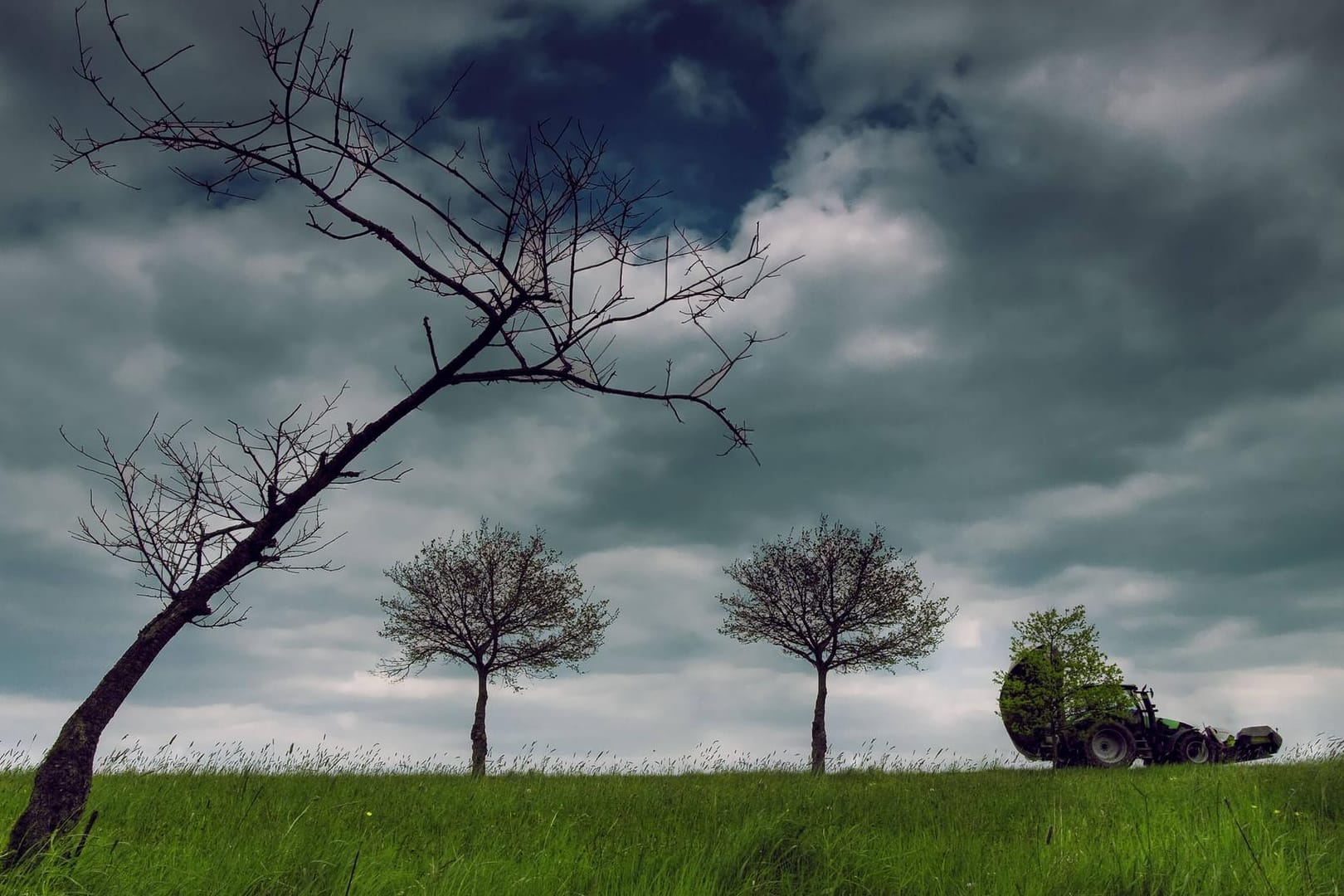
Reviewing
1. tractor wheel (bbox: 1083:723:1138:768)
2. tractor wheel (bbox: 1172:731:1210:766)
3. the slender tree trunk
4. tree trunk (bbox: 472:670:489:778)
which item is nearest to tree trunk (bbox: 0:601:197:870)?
the slender tree trunk

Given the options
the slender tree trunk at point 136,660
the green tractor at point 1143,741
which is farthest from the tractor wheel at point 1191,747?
the slender tree trunk at point 136,660

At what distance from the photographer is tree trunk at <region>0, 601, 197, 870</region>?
5.05m

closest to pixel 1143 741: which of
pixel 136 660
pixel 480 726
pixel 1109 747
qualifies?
pixel 1109 747

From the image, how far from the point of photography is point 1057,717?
2370 centimetres

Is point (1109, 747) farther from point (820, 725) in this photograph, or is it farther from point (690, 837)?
point (690, 837)

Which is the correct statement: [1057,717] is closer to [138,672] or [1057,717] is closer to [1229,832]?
[1229,832]

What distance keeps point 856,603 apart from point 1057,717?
6.29m

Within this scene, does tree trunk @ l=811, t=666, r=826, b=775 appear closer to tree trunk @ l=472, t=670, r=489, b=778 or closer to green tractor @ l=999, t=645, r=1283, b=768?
green tractor @ l=999, t=645, r=1283, b=768

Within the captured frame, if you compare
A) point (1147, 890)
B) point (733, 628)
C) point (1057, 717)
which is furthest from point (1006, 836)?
point (733, 628)

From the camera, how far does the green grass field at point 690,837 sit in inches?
233

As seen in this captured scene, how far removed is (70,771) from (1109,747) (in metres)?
25.0

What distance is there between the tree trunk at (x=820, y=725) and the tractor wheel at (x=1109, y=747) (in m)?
7.15

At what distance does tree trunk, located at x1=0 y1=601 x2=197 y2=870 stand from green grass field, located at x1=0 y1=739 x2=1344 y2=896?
0.76 feet

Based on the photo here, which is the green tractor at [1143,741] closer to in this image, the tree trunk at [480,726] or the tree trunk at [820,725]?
the tree trunk at [820,725]
